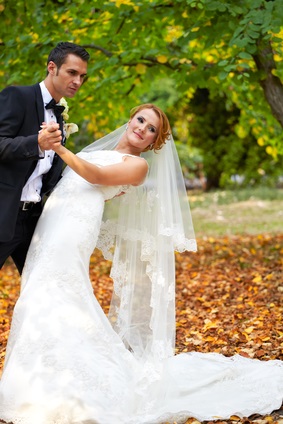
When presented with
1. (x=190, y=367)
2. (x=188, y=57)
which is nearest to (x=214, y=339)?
(x=190, y=367)

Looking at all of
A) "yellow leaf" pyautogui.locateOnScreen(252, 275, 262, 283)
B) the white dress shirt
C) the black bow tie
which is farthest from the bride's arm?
"yellow leaf" pyautogui.locateOnScreen(252, 275, 262, 283)

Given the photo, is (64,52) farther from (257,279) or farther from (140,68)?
(257,279)

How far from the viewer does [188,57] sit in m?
7.73

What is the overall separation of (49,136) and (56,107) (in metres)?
0.50

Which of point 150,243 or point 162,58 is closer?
point 150,243

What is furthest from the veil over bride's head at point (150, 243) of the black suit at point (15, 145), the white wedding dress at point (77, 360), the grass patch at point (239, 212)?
the grass patch at point (239, 212)

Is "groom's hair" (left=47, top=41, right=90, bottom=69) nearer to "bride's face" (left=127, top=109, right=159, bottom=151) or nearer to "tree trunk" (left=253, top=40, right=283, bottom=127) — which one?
"bride's face" (left=127, top=109, right=159, bottom=151)

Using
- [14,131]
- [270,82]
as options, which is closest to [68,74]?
[14,131]

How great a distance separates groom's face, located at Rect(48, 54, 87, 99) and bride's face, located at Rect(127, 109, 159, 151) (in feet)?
1.77

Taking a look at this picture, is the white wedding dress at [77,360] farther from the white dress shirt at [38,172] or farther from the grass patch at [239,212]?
→ the grass patch at [239,212]

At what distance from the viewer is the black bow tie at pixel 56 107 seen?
3.95 m

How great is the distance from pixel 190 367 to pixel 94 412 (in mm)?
1221

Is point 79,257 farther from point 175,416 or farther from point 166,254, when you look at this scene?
point 175,416

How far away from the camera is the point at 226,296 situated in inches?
287
